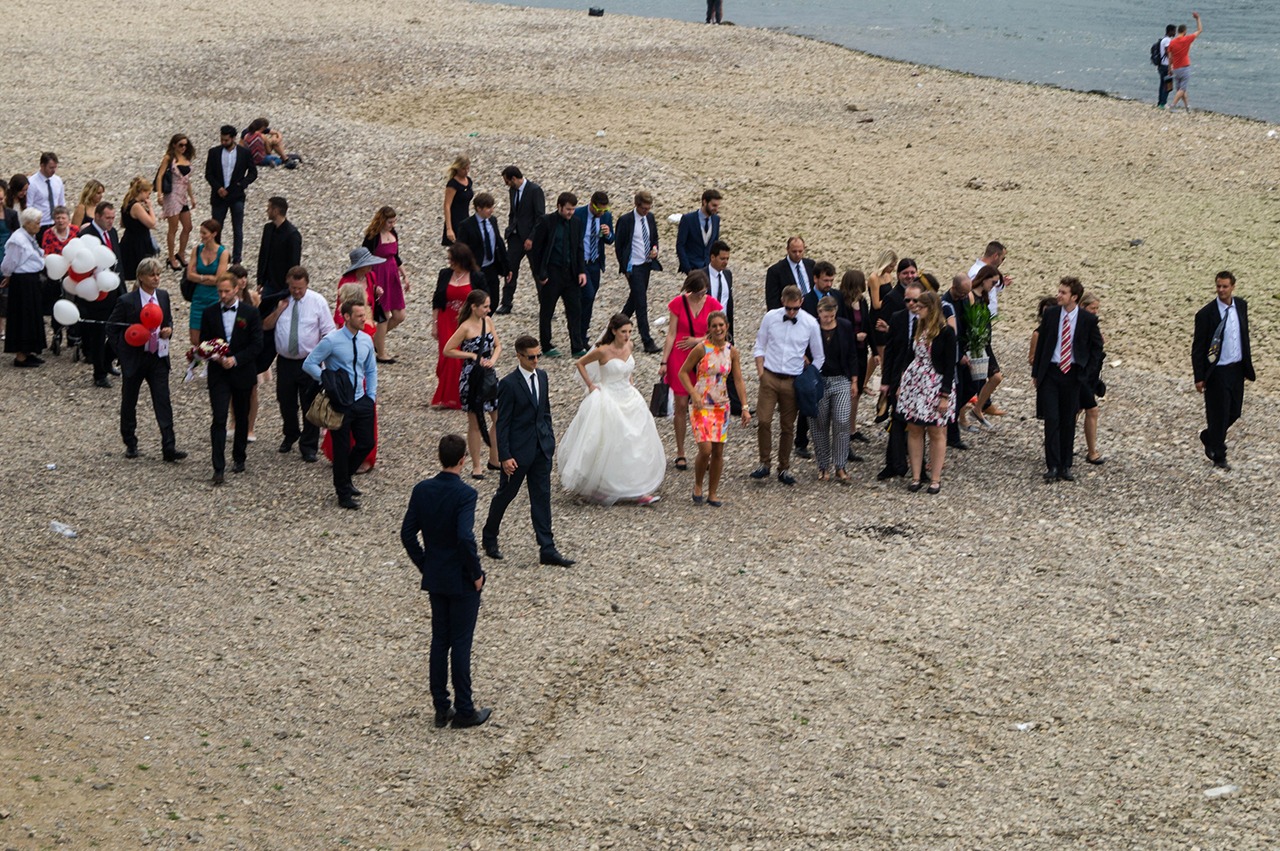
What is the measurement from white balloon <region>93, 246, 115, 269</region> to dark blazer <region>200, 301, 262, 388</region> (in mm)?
2638

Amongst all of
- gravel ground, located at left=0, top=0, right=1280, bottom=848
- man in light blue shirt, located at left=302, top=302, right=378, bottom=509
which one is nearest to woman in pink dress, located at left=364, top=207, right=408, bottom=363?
gravel ground, located at left=0, top=0, right=1280, bottom=848

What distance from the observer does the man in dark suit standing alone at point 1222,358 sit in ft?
42.3

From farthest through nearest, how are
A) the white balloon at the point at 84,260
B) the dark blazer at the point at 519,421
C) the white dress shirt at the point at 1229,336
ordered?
the white balloon at the point at 84,260, the white dress shirt at the point at 1229,336, the dark blazer at the point at 519,421

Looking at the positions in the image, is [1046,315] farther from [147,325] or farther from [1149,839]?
[147,325]

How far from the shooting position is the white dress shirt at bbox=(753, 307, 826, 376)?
A: 1242cm

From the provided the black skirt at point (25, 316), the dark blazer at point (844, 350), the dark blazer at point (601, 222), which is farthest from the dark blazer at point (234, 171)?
the dark blazer at point (844, 350)

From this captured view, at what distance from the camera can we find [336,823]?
785cm

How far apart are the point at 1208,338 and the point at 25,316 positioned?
1122cm

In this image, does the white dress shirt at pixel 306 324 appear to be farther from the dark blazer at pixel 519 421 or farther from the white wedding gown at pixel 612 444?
the dark blazer at pixel 519 421

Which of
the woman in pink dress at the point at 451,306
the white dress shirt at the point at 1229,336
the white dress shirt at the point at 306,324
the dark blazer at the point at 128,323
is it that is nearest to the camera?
the dark blazer at the point at 128,323

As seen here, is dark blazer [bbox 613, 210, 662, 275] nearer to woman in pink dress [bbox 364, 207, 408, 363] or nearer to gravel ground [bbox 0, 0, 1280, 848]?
gravel ground [bbox 0, 0, 1280, 848]

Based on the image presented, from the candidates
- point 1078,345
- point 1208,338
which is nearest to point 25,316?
point 1078,345

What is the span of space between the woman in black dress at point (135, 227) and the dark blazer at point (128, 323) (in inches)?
160

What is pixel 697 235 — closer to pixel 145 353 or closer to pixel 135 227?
pixel 145 353
